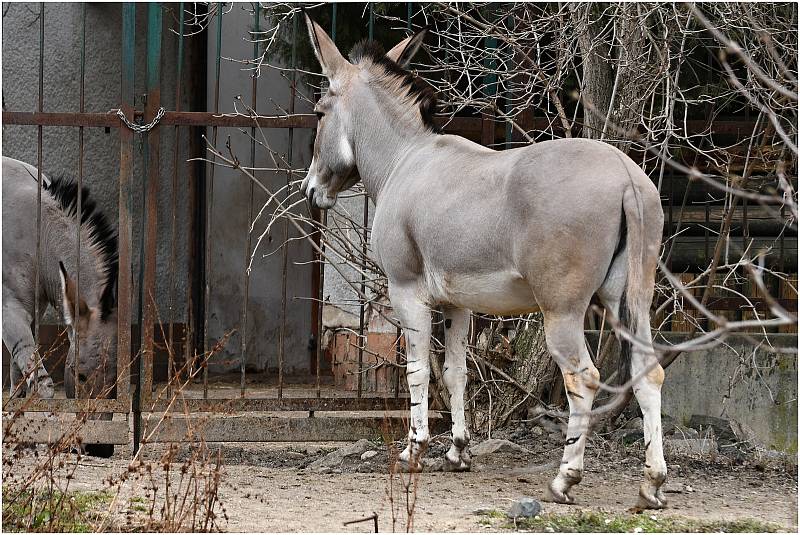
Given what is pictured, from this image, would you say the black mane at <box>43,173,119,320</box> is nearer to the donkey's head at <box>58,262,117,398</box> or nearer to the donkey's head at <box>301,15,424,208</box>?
the donkey's head at <box>58,262,117,398</box>

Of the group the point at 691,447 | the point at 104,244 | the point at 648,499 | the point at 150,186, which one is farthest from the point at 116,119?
the point at 691,447

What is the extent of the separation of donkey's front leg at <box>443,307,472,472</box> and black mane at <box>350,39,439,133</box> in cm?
111

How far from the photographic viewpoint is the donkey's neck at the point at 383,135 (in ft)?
18.8

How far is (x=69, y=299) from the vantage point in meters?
7.28

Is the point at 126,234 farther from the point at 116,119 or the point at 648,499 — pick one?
the point at 648,499

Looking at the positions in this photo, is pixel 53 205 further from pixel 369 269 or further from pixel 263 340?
pixel 263 340

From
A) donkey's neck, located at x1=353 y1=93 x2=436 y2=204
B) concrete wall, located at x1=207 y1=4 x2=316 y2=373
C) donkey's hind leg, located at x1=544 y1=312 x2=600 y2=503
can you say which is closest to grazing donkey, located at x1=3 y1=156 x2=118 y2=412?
donkey's neck, located at x1=353 y1=93 x2=436 y2=204

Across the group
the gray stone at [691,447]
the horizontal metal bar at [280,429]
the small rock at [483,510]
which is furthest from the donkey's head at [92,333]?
the gray stone at [691,447]

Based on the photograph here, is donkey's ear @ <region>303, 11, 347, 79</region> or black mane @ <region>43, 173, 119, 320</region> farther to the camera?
black mane @ <region>43, 173, 119, 320</region>

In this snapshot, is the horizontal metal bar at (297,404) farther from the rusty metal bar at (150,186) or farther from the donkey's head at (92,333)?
the donkey's head at (92,333)

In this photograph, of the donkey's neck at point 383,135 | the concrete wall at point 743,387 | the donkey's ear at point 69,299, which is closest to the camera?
the donkey's neck at point 383,135

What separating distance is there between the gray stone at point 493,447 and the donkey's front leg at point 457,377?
1.54 ft

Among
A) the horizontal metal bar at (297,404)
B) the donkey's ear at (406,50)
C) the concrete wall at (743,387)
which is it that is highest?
the donkey's ear at (406,50)

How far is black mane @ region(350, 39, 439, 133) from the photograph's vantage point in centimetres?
573
